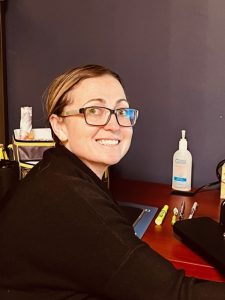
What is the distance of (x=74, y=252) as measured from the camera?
70 cm

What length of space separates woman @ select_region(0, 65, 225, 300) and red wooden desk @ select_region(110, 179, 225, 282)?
0.63ft

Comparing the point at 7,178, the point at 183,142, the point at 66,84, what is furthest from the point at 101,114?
the point at 183,142

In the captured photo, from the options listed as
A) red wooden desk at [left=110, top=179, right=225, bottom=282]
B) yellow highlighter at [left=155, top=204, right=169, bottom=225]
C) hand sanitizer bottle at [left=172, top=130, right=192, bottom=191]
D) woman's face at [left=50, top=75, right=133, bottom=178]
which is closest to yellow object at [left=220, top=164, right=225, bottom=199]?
red wooden desk at [left=110, top=179, right=225, bottom=282]

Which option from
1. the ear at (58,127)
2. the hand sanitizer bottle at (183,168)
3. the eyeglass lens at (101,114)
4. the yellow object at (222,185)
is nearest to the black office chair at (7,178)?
the ear at (58,127)

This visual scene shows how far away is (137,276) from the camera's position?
661 mm

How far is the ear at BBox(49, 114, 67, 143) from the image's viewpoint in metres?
0.96

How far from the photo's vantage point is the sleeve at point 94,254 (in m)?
0.67

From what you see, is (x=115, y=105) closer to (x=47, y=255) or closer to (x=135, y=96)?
(x=47, y=255)

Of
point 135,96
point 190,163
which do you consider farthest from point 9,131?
point 190,163

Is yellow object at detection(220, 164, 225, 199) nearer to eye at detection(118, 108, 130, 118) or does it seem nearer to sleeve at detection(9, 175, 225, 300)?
eye at detection(118, 108, 130, 118)

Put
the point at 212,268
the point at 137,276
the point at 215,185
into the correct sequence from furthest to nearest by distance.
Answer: the point at 215,185 < the point at 212,268 < the point at 137,276

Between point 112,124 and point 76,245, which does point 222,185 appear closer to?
point 112,124

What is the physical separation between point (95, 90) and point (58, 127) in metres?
Answer: 0.14

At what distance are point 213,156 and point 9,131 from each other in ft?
2.94
